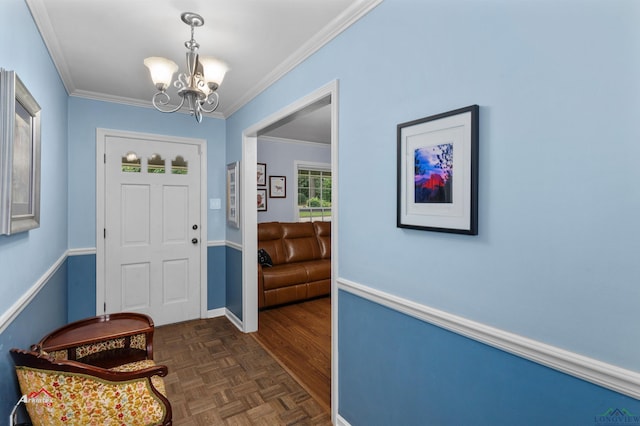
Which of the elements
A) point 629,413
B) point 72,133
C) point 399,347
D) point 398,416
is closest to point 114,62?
point 72,133

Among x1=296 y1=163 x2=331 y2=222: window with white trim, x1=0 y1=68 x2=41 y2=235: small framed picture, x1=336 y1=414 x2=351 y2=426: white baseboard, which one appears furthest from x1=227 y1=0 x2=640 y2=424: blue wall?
x1=296 y1=163 x2=331 y2=222: window with white trim

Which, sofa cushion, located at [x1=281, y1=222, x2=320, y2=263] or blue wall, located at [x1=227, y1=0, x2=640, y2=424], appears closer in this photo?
blue wall, located at [x1=227, y1=0, x2=640, y2=424]

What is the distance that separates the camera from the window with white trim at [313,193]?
5.75 meters

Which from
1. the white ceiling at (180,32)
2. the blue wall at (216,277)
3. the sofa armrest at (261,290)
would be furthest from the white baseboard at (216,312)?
the white ceiling at (180,32)

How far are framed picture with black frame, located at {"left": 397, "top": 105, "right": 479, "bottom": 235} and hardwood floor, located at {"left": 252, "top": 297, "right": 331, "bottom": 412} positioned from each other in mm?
1538

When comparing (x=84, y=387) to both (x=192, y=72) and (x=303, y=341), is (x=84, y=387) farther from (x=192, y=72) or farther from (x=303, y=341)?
(x=303, y=341)

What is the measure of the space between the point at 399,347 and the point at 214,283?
9.28ft

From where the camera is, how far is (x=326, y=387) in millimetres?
2355

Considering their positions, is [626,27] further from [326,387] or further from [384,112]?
[326,387]

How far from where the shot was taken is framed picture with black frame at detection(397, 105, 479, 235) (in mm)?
1217

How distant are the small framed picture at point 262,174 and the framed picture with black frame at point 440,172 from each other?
3.97 meters

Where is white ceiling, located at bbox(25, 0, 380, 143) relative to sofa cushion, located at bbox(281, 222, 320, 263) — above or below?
above

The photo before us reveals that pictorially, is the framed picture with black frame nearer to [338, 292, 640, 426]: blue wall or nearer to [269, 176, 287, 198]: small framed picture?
[338, 292, 640, 426]: blue wall

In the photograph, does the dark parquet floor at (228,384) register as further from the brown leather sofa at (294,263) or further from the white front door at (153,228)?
the brown leather sofa at (294,263)
